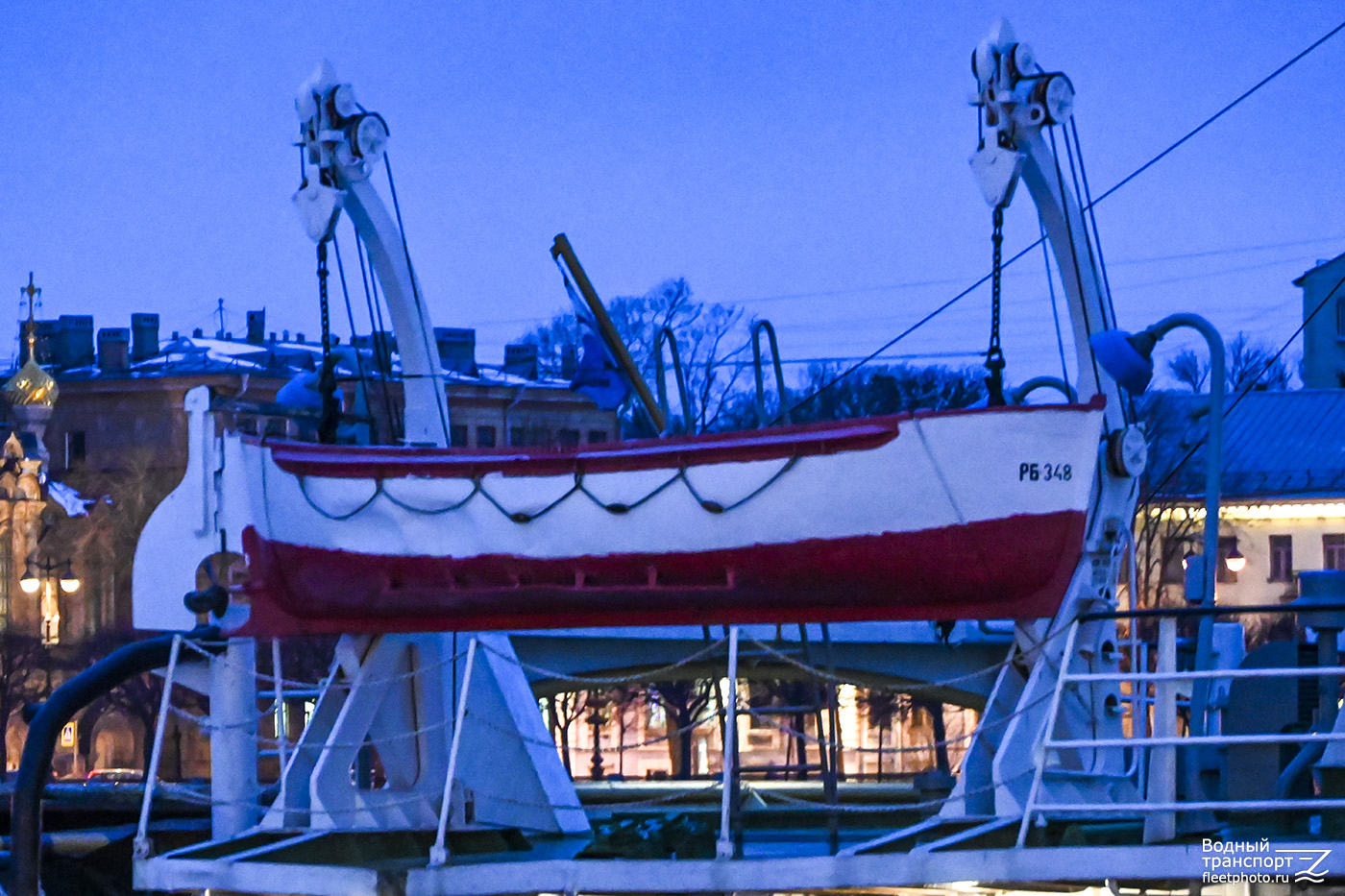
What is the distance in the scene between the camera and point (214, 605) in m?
15.5

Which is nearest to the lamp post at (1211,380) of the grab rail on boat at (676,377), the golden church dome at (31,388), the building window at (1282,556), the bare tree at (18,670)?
the grab rail on boat at (676,377)

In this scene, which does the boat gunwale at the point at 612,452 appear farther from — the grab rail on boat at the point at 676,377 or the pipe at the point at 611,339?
the pipe at the point at 611,339

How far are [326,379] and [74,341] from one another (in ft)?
242

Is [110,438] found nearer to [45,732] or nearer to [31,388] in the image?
A: [31,388]

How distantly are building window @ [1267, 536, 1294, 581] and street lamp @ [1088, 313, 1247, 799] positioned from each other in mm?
55226

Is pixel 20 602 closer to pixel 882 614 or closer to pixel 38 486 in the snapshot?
pixel 38 486

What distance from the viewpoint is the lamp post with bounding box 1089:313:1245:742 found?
13.6m

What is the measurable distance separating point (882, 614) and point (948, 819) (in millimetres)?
1263

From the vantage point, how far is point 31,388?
7950 centimetres

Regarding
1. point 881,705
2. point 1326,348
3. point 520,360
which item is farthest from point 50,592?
point 1326,348

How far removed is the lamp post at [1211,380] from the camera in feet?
44.8

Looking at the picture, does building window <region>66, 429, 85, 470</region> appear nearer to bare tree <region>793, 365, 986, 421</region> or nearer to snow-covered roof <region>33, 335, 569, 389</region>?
snow-covered roof <region>33, 335, 569, 389</region>

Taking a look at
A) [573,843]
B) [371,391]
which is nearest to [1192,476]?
[371,391]

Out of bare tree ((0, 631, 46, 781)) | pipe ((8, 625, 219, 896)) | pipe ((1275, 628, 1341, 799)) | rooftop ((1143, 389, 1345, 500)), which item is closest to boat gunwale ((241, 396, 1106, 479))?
pipe ((8, 625, 219, 896))
